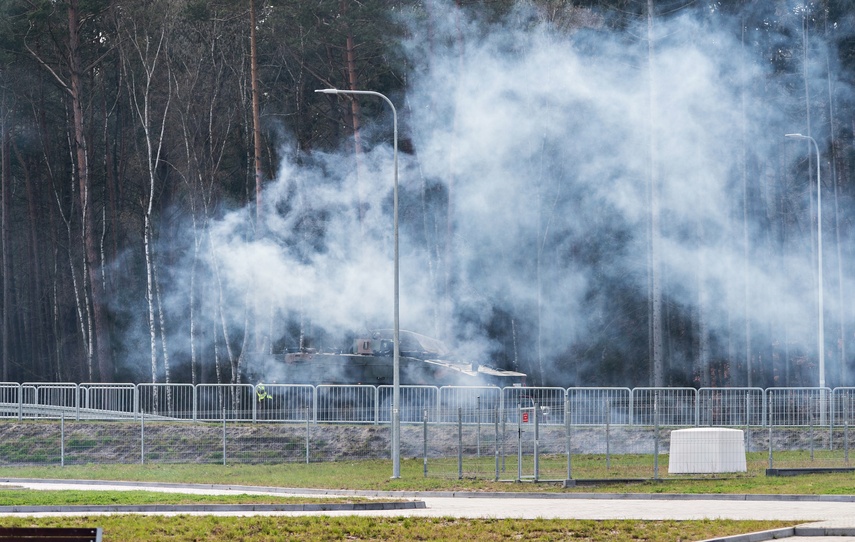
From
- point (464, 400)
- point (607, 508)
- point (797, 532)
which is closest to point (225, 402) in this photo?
point (464, 400)

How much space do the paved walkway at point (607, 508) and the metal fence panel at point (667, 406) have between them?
9.45 m

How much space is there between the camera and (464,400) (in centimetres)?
3416

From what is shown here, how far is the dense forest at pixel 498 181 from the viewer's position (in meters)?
50.7

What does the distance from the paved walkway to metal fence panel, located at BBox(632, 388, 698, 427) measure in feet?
31.0

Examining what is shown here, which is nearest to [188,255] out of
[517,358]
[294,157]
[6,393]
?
[294,157]

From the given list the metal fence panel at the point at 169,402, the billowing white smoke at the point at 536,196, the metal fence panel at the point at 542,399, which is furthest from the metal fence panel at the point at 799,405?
the billowing white smoke at the point at 536,196

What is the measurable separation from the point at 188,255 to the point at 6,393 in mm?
22481

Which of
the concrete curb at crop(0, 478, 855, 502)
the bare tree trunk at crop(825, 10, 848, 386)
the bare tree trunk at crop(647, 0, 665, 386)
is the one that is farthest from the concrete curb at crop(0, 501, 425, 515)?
the bare tree trunk at crop(825, 10, 848, 386)

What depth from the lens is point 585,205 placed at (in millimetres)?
55906

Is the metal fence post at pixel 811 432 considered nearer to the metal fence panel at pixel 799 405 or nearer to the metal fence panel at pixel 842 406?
the metal fence panel at pixel 799 405

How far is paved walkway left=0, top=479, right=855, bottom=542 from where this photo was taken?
59.8ft

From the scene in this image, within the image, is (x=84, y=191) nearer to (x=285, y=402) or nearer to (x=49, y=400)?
(x=49, y=400)

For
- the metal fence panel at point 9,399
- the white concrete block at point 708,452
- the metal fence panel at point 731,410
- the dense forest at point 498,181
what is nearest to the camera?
the white concrete block at point 708,452

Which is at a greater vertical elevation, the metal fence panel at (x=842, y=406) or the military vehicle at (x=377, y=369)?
the military vehicle at (x=377, y=369)
